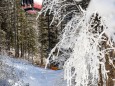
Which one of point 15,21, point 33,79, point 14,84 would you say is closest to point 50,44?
point 15,21

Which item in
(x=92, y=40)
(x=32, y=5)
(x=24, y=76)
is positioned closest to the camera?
(x=92, y=40)

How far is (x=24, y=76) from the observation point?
29.5 metres

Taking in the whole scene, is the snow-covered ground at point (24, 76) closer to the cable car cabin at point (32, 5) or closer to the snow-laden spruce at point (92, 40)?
the cable car cabin at point (32, 5)

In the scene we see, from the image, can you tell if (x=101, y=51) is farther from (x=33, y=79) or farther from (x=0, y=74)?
(x=33, y=79)

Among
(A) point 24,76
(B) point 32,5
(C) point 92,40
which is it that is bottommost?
(A) point 24,76

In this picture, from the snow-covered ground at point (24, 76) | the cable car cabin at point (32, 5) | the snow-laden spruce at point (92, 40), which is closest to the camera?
the snow-laden spruce at point (92, 40)

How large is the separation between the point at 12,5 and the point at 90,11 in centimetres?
4961

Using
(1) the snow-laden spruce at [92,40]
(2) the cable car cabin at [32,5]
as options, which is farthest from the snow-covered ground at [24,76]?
(1) the snow-laden spruce at [92,40]

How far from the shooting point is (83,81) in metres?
8.01

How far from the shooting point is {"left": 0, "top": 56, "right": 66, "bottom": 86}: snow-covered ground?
22.9 m

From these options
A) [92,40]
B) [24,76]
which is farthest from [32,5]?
[24,76]

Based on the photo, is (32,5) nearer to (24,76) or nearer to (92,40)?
(92,40)

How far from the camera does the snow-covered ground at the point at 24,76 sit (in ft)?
75.2

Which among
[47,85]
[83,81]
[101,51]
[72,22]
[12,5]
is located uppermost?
[12,5]
